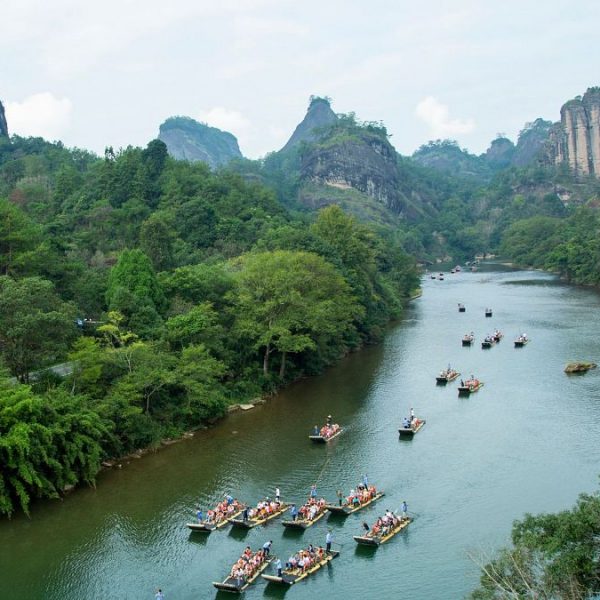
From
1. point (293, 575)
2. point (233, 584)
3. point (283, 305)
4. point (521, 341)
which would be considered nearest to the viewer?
point (233, 584)

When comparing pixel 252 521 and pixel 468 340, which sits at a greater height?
pixel 468 340

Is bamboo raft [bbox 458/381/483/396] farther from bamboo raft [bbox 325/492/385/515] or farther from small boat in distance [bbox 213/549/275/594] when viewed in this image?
small boat in distance [bbox 213/549/275/594]

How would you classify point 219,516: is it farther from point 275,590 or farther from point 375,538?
point 375,538

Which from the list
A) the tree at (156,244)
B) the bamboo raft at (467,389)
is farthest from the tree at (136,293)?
the bamboo raft at (467,389)

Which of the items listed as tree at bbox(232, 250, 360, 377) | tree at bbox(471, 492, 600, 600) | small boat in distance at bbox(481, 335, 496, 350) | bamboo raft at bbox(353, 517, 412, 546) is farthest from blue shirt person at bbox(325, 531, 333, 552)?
small boat in distance at bbox(481, 335, 496, 350)

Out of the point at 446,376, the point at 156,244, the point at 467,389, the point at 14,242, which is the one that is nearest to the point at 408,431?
the point at 467,389
